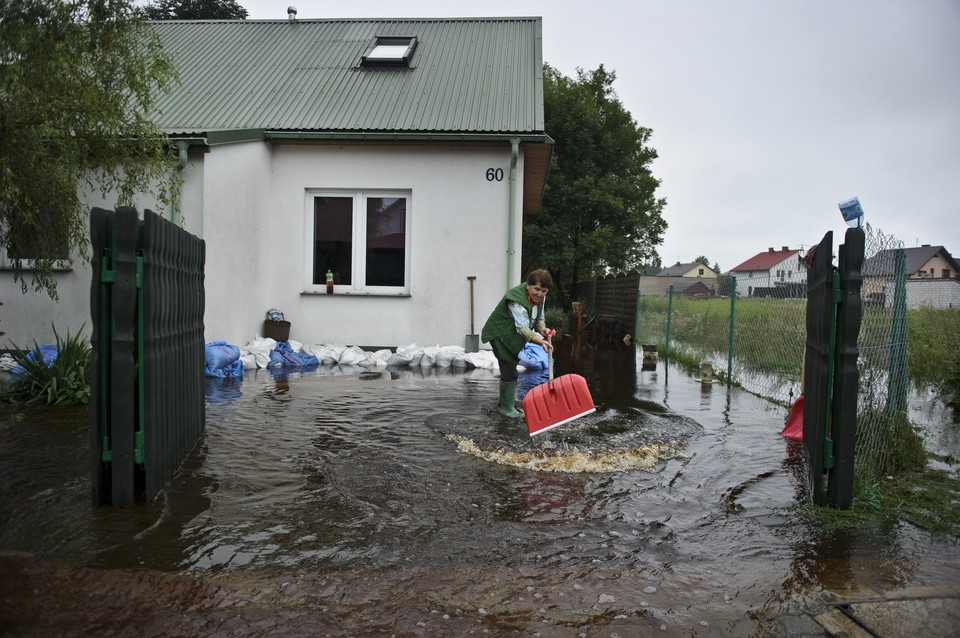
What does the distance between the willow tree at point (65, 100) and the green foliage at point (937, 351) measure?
8553 mm

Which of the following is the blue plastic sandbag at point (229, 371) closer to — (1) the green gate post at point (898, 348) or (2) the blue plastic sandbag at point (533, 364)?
(2) the blue plastic sandbag at point (533, 364)

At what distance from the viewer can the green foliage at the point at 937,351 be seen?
8.05 m

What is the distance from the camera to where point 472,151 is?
448 inches

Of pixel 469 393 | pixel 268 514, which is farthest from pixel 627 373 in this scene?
pixel 268 514

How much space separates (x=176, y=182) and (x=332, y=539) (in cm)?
559

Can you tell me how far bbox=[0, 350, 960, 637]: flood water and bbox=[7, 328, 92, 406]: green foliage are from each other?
63 centimetres

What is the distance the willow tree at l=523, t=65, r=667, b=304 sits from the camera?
2686 centimetres

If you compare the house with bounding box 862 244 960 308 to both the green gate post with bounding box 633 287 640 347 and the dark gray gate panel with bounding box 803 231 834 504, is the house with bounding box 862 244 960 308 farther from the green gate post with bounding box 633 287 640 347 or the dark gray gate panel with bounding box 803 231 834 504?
the green gate post with bounding box 633 287 640 347

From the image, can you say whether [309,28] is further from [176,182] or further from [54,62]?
[54,62]

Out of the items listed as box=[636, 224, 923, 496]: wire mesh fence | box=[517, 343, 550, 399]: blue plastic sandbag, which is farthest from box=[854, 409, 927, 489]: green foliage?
box=[517, 343, 550, 399]: blue plastic sandbag

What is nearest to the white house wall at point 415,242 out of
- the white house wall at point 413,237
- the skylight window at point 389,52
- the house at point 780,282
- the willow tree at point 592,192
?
the white house wall at point 413,237

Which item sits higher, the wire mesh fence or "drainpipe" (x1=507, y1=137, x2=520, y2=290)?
"drainpipe" (x1=507, y1=137, x2=520, y2=290)

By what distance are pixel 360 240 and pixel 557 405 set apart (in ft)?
22.4

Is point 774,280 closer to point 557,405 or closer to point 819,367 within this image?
point 557,405
